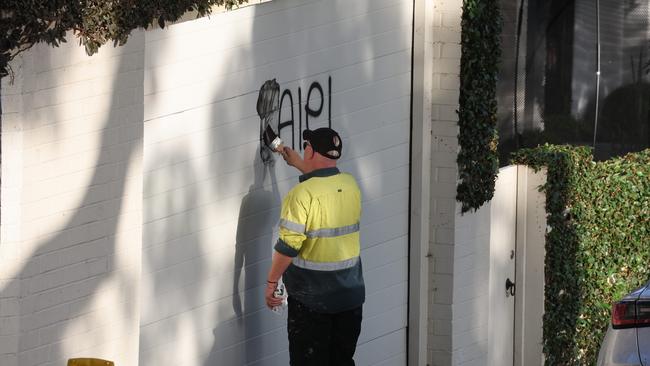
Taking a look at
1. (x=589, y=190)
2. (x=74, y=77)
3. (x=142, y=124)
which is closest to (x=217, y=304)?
(x=142, y=124)

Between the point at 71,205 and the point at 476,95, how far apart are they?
12.4 ft

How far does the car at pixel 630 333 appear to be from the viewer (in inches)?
271

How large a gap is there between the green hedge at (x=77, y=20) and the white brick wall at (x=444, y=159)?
288 centimetres

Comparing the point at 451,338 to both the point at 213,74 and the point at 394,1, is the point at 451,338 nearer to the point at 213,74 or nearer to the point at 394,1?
the point at 394,1

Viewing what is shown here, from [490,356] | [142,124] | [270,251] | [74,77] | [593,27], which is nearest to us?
[74,77]

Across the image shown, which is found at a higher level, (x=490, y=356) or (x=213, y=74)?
(x=213, y=74)

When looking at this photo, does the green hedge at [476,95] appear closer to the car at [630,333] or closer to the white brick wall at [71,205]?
the car at [630,333]

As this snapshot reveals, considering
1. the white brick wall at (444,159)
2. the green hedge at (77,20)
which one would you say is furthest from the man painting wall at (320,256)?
the white brick wall at (444,159)

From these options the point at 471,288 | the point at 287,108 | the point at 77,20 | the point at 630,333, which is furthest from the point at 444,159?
the point at 77,20

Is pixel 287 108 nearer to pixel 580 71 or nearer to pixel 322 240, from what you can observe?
pixel 322 240

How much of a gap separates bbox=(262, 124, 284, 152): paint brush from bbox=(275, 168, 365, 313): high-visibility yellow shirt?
0.25 meters

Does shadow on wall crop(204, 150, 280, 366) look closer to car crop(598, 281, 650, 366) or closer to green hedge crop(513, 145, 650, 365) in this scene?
car crop(598, 281, 650, 366)

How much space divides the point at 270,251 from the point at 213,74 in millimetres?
1226

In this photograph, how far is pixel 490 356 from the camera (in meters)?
10.1
